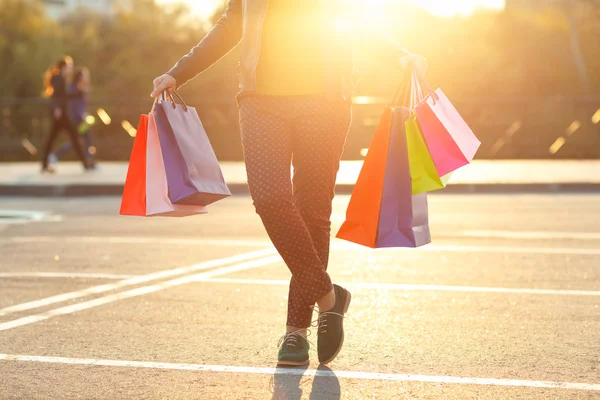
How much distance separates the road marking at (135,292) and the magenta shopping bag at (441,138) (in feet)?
7.97

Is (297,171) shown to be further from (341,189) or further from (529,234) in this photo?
(341,189)

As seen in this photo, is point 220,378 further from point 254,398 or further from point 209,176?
point 209,176

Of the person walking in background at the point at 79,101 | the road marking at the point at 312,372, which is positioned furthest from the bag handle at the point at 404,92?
the person walking in background at the point at 79,101

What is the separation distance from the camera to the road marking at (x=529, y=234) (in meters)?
10.5

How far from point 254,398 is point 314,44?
1.45m

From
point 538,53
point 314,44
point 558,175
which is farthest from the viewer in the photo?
point 538,53

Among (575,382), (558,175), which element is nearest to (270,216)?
(575,382)

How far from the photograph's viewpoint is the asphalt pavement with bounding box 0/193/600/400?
4844 millimetres

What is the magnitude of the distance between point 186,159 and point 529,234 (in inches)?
252

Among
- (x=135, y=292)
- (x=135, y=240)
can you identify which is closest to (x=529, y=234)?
(x=135, y=240)

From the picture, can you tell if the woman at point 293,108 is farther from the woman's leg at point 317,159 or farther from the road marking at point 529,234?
the road marking at point 529,234

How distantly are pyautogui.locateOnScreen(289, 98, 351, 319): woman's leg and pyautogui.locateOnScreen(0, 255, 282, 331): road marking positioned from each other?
193cm

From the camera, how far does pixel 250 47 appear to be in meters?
4.81

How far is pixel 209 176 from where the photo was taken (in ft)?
16.3
